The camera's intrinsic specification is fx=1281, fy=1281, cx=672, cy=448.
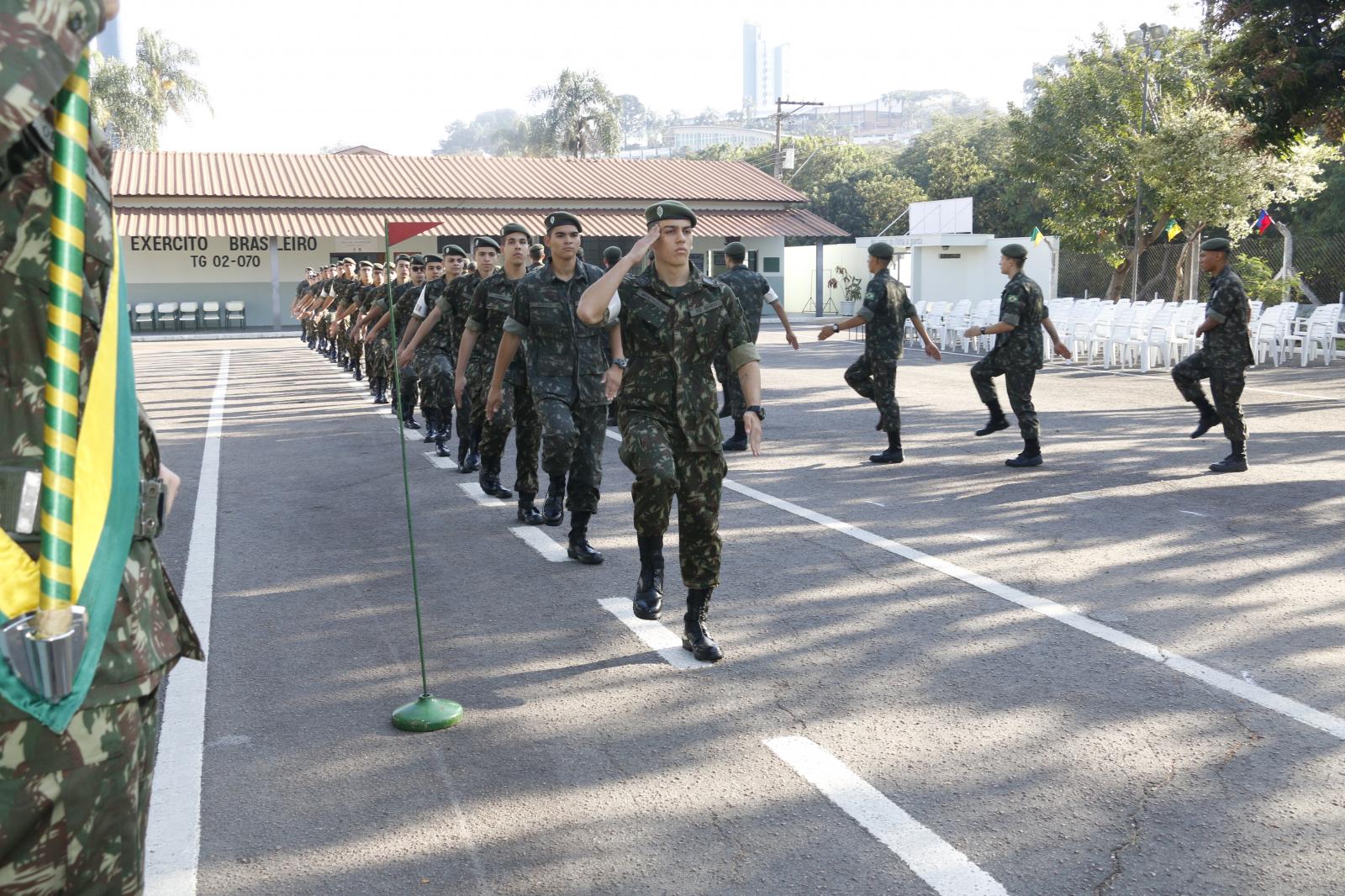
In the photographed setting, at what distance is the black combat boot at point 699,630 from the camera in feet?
17.9

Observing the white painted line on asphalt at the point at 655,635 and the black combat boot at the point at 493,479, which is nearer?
the white painted line on asphalt at the point at 655,635

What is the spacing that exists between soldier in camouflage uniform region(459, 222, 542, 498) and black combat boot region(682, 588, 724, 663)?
292 centimetres

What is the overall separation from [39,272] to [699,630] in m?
4.02

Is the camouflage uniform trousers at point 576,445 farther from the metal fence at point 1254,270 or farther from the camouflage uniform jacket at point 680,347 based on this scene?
the metal fence at point 1254,270

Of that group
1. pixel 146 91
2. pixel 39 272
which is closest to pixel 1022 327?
pixel 39 272

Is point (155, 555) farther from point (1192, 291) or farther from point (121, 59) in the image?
point (121, 59)

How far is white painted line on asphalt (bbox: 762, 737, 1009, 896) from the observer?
3.47 m

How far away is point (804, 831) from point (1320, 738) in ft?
6.56

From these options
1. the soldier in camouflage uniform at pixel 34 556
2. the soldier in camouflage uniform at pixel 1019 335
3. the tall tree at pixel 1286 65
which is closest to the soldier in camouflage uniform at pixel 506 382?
the soldier in camouflage uniform at pixel 1019 335

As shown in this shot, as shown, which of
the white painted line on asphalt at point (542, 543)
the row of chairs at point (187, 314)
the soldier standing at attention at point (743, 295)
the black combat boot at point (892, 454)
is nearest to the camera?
the white painted line on asphalt at point (542, 543)

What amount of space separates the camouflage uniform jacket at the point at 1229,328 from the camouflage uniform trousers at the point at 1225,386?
0.06m

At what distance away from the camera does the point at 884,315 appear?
37.8 ft

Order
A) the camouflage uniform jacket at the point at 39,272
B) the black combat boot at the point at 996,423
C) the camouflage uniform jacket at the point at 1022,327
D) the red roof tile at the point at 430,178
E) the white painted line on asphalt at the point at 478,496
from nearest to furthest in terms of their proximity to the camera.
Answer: the camouflage uniform jacket at the point at 39,272 → the white painted line on asphalt at the point at 478,496 → the camouflage uniform jacket at the point at 1022,327 → the black combat boot at the point at 996,423 → the red roof tile at the point at 430,178

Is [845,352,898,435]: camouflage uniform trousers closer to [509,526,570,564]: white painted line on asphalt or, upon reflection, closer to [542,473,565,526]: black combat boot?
[542,473,565,526]: black combat boot
